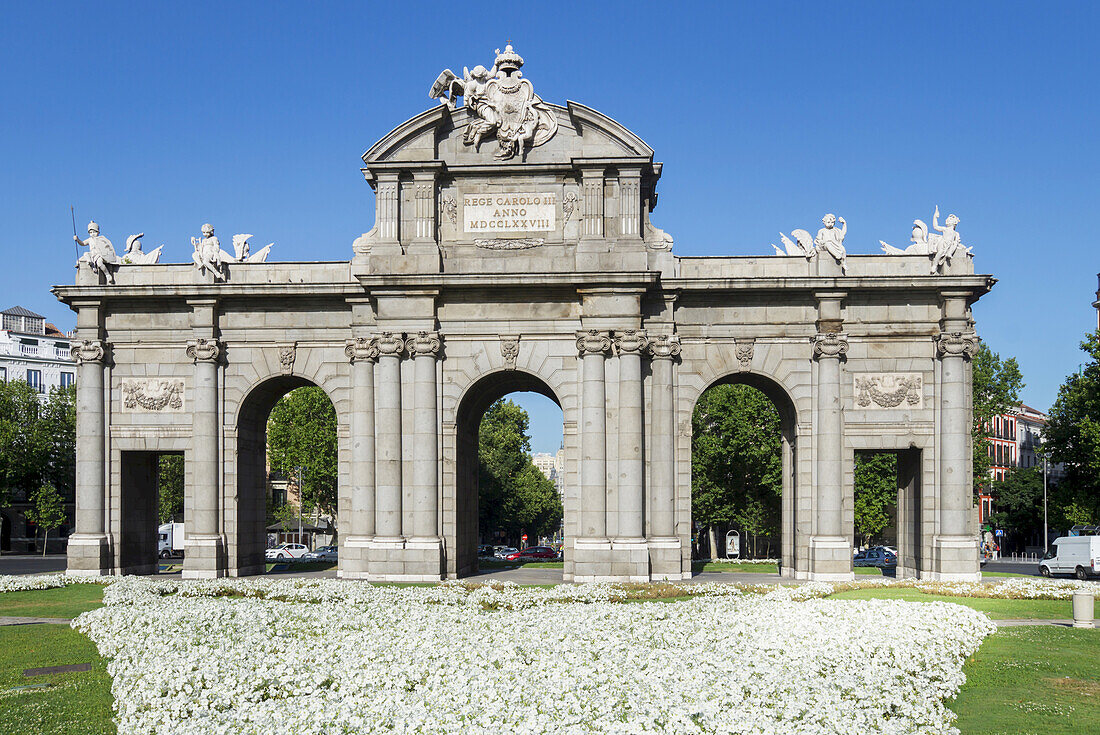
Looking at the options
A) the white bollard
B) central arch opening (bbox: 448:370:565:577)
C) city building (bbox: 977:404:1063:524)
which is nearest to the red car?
central arch opening (bbox: 448:370:565:577)

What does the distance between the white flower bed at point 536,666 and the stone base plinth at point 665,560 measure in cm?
1031

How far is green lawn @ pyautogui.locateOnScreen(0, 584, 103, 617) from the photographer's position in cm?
3325

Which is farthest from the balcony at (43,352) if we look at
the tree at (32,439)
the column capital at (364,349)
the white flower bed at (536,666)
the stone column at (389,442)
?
the white flower bed at (536,666)

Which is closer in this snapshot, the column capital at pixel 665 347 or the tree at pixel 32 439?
the column capital at pixel 665 347

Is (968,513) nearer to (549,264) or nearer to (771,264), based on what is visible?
(771,264)

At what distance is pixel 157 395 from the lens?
1773 inches

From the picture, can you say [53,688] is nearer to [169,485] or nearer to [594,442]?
[594,442]

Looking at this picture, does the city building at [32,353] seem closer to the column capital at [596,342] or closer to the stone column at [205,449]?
the stone column at [205,449]

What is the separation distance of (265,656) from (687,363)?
2478 centimetres

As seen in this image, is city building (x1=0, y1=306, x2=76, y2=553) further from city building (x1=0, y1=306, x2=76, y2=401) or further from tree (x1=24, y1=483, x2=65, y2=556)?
tree (x1=24, y1=483, x2=65, y2=556)

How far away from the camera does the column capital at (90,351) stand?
4441cm

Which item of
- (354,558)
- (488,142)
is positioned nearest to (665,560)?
(354,558)

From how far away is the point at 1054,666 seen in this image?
22609 mm

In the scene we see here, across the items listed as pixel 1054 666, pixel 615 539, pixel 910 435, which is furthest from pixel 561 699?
pixel 910 435
